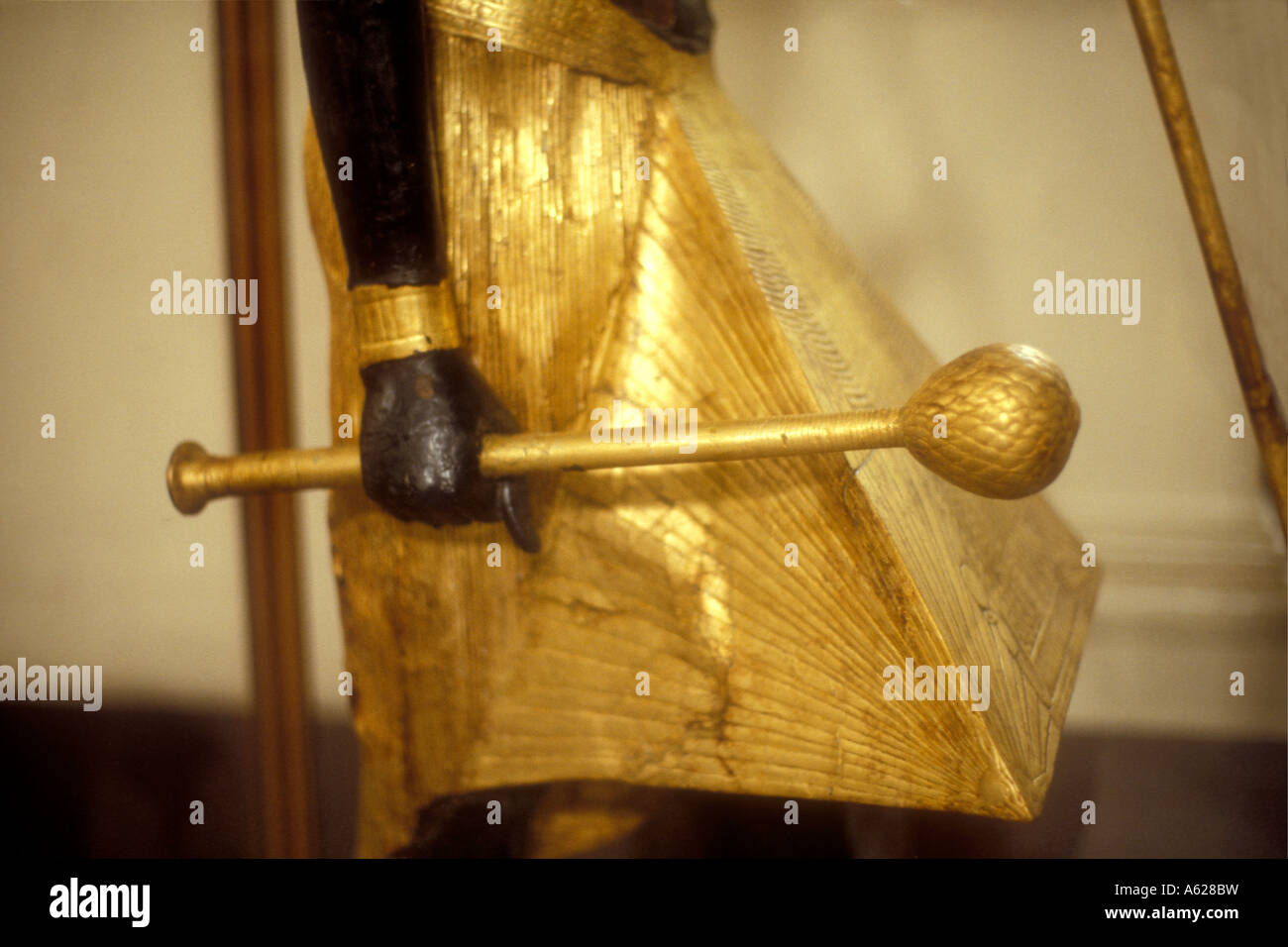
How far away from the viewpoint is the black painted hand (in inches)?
23.0

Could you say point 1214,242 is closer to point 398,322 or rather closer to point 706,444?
point 706,444

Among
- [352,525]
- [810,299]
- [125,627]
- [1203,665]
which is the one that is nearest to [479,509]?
[352,525]

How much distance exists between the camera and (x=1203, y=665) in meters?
1.14

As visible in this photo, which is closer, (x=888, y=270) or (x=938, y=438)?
(x=938, y=438)

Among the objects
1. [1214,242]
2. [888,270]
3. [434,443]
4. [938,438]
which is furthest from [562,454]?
[888,270]

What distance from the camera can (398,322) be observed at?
617mm

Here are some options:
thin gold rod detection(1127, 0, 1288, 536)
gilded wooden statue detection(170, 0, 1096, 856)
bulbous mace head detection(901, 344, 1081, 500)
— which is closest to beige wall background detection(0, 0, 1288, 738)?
thin gold rod detection(1127, 0, 1288, 536)

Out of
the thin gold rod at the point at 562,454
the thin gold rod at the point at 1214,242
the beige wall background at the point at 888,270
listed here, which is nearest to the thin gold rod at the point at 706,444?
the thin gold rod at the point at 562,454

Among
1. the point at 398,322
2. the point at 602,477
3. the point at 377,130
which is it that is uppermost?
the point at 377,130

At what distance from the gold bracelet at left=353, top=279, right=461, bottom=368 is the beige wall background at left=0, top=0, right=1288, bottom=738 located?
52cm

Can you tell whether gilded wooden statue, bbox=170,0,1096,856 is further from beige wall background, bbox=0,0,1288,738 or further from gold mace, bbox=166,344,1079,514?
beige wall background, bbox=0,0,1288,738

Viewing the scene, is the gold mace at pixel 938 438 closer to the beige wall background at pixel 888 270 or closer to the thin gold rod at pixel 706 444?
the thin gold rod at pixel 706 444

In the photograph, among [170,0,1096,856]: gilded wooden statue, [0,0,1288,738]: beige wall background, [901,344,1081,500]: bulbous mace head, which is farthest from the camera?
[0,0,1288,738]: beige wall background

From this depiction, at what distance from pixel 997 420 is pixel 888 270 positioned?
26.8 inches
